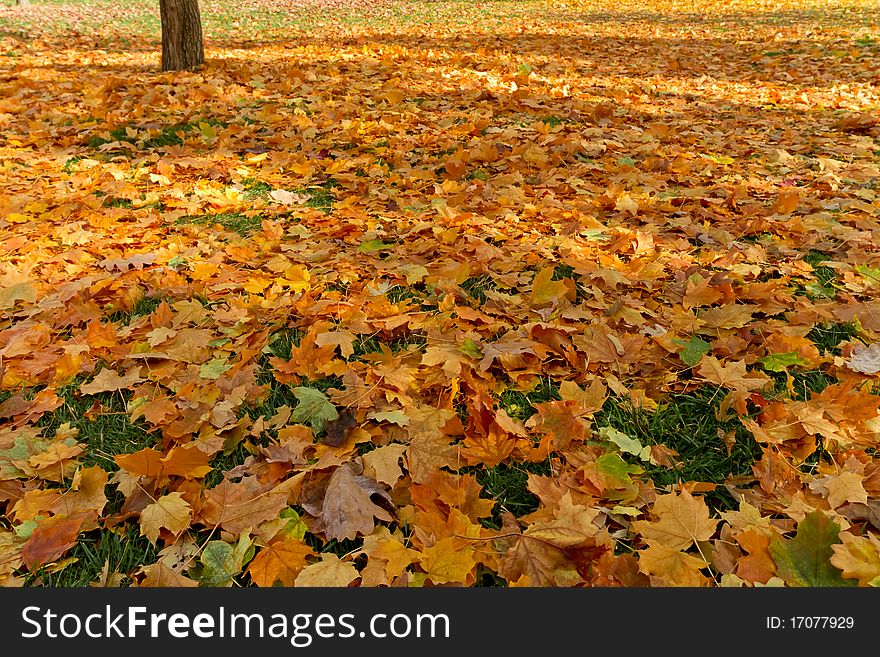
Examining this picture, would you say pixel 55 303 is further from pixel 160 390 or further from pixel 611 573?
pixel 611 573

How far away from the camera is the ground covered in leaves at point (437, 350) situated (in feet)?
5.32

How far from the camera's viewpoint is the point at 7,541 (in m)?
1.62

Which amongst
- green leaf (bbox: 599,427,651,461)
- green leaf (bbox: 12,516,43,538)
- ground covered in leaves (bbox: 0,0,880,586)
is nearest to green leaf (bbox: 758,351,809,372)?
ground covered in leaves (bbox: 0,0,880,586)

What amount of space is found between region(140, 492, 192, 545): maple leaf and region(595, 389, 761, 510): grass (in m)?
1.33

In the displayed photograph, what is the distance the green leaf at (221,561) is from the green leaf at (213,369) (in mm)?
759

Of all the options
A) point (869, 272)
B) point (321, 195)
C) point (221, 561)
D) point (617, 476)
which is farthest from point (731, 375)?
point (321, 195)

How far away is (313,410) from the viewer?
2.06m

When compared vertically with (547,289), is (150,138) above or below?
above

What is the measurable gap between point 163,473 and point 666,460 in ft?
5.17

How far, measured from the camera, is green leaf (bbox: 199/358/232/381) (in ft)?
7.32

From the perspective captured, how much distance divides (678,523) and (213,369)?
1.71 metres

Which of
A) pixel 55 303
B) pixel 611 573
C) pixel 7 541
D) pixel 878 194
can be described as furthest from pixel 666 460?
pixel 878 194

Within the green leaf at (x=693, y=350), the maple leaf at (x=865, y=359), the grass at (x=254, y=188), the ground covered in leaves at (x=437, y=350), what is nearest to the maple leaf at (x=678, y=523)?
the ground covered in leaves at (x=437, y=350)

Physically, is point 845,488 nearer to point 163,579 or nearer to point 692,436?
point 692,436
